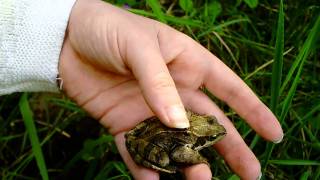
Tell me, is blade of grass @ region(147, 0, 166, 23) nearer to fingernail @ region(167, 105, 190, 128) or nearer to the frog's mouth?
the frog's mouth

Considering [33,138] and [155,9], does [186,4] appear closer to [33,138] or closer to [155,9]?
[155,9]

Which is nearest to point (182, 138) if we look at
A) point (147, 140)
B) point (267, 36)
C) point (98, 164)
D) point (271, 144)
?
point (147, 140)

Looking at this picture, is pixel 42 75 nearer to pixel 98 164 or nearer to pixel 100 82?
pixel 100 82

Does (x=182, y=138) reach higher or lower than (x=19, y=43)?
lower

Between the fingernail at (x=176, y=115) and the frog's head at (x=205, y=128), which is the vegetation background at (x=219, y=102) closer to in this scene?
the frog's head at (x=205, y=128)

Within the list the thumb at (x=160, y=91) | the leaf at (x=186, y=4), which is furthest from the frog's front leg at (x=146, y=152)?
the leaf at (x=186, y=4)

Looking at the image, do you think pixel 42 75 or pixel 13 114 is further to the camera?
pixel 13 114
